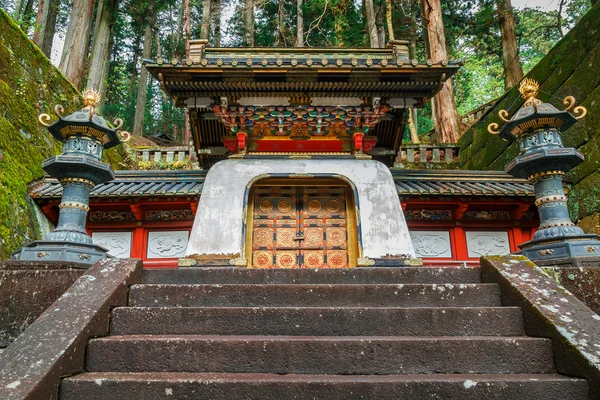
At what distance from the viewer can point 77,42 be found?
1300cm

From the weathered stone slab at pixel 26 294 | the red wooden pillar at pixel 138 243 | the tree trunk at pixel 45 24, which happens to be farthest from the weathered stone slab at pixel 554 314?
the tree trunk at pixel 45 24

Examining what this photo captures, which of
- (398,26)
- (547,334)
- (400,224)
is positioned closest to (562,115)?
(400,224)

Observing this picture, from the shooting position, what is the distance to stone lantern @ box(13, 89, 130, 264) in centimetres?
408

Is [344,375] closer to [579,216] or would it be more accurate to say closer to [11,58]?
[579,216]

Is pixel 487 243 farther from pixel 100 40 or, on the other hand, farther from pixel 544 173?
pixel 100 40

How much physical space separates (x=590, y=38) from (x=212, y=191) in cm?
741

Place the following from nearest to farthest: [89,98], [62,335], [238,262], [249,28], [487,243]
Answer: [62,335], [89,98], [238,262], [487,243], [249,28]

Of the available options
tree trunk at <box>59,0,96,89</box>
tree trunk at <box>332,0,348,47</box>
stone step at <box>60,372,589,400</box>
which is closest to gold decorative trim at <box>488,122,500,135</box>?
stone step at <box>60,372,589,400</box>

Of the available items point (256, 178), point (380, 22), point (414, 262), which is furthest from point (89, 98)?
point (380, 22)

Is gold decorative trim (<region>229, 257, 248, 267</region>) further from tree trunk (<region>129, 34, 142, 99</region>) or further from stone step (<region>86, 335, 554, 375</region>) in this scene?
tree trunk (<region>129, 34, 142, 99</region>)

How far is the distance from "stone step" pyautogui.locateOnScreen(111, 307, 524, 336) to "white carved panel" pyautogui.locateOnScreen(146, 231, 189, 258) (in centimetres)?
522

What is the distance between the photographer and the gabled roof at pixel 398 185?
296 inches

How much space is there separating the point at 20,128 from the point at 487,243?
9.40 metres

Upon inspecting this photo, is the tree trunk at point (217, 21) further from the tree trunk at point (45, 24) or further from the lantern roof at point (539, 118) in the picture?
the lantern roof at point (539, 118)
